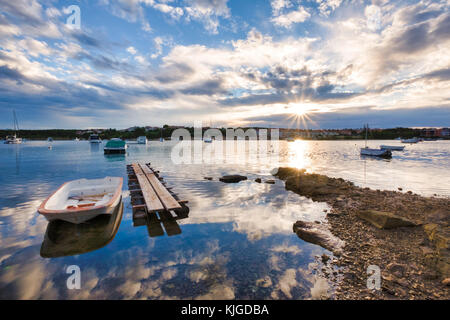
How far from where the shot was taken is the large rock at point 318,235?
890 cm

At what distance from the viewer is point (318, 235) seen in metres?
9.82

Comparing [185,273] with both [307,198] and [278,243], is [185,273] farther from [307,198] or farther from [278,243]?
[307,198]

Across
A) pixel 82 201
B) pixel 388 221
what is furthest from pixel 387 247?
pixel 82 201

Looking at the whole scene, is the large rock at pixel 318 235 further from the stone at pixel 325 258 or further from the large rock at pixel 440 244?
the large rock at pixel 440 244

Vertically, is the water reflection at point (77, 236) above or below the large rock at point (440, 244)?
below

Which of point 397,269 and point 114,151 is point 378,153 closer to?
point 397,269

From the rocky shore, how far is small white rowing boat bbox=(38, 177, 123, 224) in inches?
408

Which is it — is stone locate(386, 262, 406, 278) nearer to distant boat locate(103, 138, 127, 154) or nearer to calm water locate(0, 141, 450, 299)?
calm water locate(0, 141, 450, 299)

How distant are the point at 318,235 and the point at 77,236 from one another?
38.3 feet

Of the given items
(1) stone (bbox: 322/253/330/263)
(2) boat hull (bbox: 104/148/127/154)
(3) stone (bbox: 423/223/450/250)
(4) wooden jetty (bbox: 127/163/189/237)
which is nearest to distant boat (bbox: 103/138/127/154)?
(2) boat hull (bbox: 104/148/127/154)

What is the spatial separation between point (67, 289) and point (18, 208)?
41.9ft

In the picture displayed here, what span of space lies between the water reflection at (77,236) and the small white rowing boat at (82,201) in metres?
0.84

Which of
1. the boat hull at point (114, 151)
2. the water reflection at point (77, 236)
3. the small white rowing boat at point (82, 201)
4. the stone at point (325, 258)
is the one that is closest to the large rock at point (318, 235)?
the stone at point (325, 258)

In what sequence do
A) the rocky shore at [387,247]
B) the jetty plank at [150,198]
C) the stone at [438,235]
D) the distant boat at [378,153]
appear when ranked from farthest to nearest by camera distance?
the distant boat at [378,153], the jetty plank at [150,198], the stone at [438,235], the rocky shore at [387,247]
